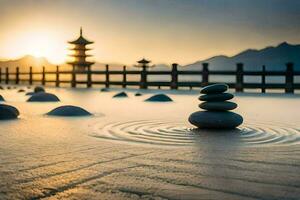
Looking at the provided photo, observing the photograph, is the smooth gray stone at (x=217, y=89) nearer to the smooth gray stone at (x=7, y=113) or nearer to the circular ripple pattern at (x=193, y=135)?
the circular ripple pattern at (x=193, y=135)

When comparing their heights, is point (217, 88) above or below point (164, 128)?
above

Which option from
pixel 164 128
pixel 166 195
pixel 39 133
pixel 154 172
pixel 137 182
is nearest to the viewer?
pixel 166 195

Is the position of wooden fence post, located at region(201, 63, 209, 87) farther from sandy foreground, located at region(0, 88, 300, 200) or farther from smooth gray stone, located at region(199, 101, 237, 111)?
sandy foreground, located at region(0, 88, 300, 200)

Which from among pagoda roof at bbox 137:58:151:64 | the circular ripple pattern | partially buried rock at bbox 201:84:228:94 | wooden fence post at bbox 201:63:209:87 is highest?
pagoda roof at bbox 137:58:151:64

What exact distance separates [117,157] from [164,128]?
2119 millimetres

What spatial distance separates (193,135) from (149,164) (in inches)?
70.0

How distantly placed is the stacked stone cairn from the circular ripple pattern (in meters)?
0.15

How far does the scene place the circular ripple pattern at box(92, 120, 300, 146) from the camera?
4234mm

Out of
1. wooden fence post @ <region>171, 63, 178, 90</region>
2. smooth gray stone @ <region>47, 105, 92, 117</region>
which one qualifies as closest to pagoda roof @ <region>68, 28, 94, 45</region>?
wooden fence post @ <region>171, 63, 178, 90</region>

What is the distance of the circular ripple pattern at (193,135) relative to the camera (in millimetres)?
4234

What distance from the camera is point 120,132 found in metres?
5.00

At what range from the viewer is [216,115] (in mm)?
5406

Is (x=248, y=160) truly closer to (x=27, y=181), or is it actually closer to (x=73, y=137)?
(x=27, y=181)

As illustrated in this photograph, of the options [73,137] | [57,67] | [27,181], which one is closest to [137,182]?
[27,181]
